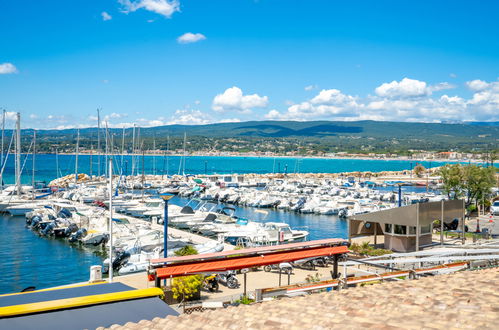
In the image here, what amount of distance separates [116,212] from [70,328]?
4218 cm

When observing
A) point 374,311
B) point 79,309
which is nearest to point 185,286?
point 79,309

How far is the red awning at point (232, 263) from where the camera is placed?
41.4 ft

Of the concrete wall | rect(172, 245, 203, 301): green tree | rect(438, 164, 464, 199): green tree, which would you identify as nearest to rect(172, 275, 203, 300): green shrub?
rect(172, 245, 203, 301): green tree

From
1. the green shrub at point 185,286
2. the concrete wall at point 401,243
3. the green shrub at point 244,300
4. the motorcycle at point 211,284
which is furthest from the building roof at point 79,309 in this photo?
the concrete wall at point 401,243

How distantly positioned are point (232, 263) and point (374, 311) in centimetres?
615

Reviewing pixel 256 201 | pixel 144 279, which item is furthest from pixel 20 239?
pixel 256 201

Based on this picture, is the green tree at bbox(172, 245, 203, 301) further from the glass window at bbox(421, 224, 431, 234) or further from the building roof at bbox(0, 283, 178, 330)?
the glass window at bbox(421, 224, 431, 234)

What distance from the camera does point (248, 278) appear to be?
19.3 m

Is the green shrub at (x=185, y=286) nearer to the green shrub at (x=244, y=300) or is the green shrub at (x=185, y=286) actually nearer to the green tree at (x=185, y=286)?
the green tree at (x=185, y=286)

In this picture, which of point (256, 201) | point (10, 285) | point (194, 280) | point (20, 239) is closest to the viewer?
point (194, 280)

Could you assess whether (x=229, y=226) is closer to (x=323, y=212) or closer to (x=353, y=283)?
(x=323, y=212)

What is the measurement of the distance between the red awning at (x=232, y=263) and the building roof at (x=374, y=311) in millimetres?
3833

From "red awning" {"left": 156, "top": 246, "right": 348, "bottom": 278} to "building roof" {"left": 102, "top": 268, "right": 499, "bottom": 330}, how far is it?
3.83m

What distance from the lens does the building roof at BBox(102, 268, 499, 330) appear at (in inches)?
273
